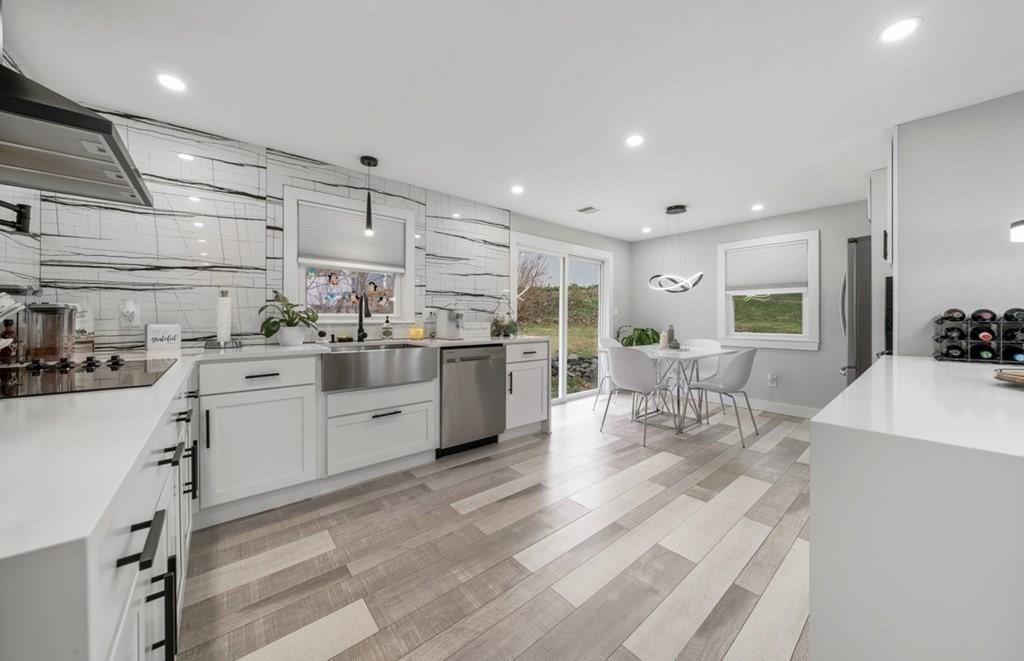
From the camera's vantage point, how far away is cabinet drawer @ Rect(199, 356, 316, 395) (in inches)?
78.7

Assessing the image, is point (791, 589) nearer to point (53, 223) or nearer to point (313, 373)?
point (313, 373)

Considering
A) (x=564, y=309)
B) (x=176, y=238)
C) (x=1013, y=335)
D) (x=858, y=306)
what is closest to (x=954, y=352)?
(x=1013, y=335)

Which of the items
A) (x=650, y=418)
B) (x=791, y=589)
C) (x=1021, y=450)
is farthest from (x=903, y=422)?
(x=650, y=418)

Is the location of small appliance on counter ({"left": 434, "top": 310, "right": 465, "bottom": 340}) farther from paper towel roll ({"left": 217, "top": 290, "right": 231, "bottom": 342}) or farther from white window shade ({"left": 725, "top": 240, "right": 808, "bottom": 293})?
white window shade ({"left": 725, "top": 240, "right": 808, "bottom": 293})

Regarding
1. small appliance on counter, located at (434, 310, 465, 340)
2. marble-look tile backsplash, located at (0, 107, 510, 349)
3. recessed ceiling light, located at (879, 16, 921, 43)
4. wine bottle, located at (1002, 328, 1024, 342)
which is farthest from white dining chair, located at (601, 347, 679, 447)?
marble-look tile backsplash, located at (0, 107, 510, 349)

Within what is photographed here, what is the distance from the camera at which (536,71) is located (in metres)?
1.90

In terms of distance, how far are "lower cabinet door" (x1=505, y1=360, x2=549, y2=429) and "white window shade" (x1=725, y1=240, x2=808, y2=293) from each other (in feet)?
9.77

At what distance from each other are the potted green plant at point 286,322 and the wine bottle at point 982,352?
151 inches

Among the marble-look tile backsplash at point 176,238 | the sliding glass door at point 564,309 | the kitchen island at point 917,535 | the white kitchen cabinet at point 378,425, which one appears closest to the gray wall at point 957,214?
the kitchen island at point 917,535

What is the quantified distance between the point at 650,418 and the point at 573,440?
1.19 meters

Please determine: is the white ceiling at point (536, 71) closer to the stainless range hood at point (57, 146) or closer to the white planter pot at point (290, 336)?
the stainless range hood at point (57, 146)

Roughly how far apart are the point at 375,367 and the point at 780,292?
4631 millimetres

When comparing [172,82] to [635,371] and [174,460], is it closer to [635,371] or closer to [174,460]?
[174,460]

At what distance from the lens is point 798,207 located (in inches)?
164
